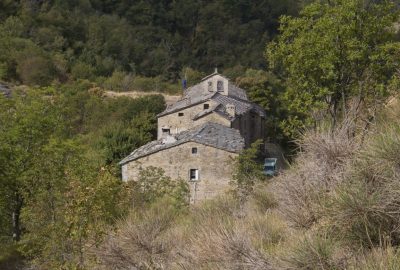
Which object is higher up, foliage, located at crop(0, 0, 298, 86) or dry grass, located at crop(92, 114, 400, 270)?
foliage, located at crop(0, 0, 298, 86)

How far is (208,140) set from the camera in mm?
26156

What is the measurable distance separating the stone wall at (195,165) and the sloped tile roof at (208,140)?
216mm

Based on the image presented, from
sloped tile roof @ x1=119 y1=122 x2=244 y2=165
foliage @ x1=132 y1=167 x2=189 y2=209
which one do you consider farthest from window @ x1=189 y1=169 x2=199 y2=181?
sloped tile roof @ x1=119 y1=122 x2=244 y2=165

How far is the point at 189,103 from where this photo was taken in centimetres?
3406

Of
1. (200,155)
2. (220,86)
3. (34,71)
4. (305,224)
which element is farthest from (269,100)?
(305,224)

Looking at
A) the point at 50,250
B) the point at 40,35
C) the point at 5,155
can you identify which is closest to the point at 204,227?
the point at 50,250

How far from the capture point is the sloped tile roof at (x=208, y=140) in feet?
84.5

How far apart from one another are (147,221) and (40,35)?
62137mm

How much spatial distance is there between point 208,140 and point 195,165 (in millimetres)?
1367

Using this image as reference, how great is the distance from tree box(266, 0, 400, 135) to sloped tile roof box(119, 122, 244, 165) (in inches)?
418

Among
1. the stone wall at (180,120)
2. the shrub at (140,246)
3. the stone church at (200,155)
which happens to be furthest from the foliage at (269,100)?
the shrub at (140,246)

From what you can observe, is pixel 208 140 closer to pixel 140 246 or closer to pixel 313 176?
pixel 140 246

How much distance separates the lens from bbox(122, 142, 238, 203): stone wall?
2548 centimetres

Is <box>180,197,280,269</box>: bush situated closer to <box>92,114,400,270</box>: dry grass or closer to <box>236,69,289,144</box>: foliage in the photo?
<box>92,114,400,270</box>: dry grass
